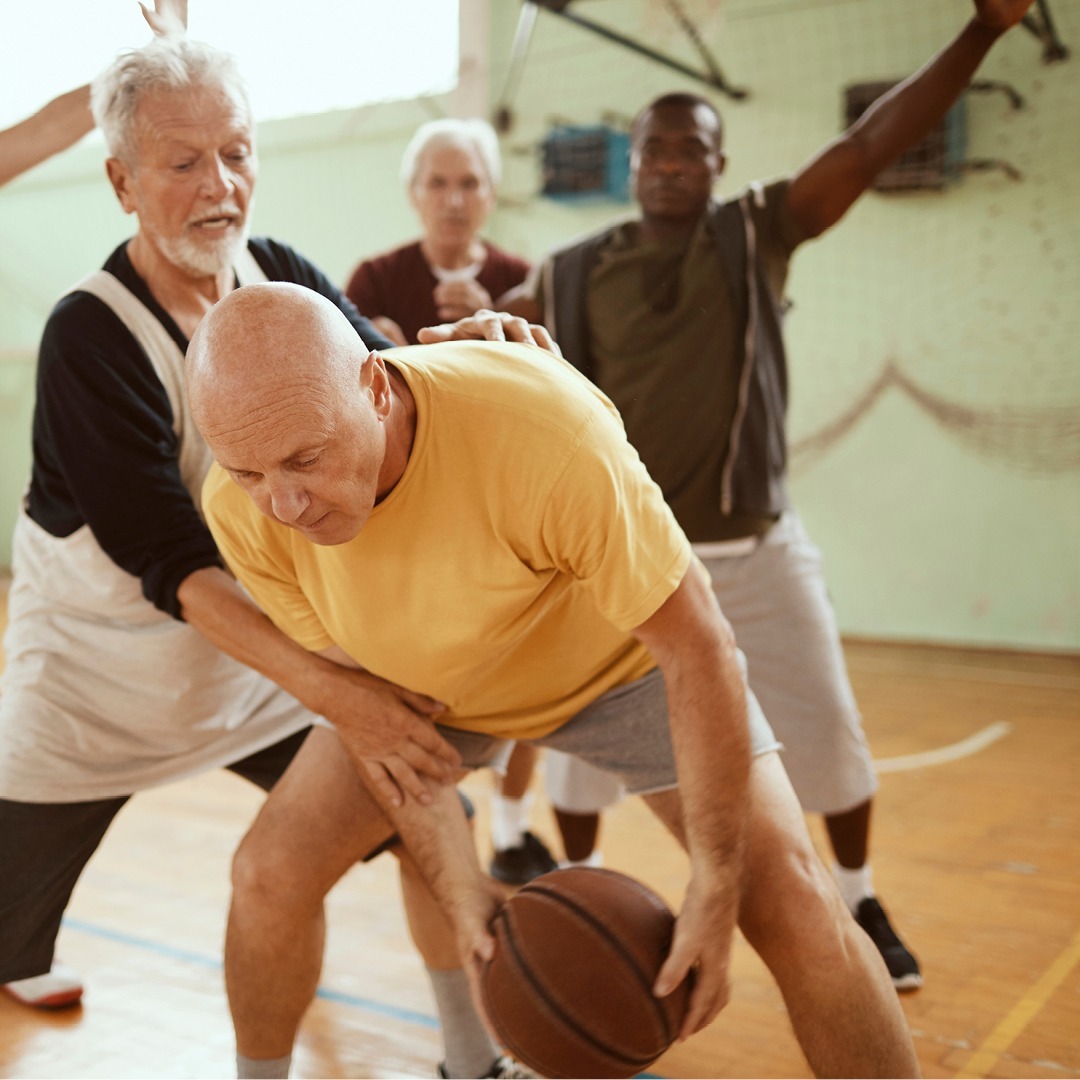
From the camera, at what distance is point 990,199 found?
20.8 ft

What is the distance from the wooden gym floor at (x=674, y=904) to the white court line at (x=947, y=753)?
13 millimetres

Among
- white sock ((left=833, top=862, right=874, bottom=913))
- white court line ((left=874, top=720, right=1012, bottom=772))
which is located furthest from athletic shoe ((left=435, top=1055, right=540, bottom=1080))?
white court line ((left=874, top=720, right=1012, bottom=772))

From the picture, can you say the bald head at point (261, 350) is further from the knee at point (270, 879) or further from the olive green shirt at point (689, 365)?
the olive green shirt at point (689, 365)

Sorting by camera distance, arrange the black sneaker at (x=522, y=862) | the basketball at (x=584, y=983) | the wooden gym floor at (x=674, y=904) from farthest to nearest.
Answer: the black sneaker at (x=522, y=862) < the wooden gym floor at (x=674, y=904) < the basketball at (x=584, y=983)

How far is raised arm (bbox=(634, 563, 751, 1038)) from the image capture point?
164 cm

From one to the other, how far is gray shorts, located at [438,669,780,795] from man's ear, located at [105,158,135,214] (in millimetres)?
1010

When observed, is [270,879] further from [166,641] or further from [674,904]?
[674,904]

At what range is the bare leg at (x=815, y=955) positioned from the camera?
5.48 feet

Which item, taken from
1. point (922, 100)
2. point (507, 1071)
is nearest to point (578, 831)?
point (507, 1071)

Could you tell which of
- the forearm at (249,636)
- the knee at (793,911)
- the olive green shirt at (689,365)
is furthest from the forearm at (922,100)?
the forearm at (249,636)

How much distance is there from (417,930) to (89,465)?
0.99 meters

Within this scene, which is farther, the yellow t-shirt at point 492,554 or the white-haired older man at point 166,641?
the white-haired older man at point 166,641

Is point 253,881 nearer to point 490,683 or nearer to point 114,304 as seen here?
point 490,683

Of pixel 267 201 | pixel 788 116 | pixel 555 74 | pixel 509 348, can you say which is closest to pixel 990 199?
pixel 788 116
